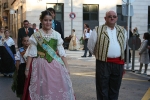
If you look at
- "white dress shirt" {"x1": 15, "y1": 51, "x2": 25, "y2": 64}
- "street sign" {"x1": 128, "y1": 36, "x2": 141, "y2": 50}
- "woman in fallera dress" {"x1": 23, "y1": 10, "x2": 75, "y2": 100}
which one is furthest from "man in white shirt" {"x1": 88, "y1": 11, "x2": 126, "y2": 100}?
"street sign" {"x1": 128, "y1": 36, "x2": 141, "y2": 50}

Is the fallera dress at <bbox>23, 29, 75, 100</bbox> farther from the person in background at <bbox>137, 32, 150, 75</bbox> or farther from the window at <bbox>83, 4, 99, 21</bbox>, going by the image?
the window at <bbox>83, 4, 99, 21</bbox>

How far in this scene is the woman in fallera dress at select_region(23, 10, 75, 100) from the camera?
5074 mm

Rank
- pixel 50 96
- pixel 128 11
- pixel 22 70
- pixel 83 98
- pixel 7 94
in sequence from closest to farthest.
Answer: pixel 50 96
pixel 22 70
pixel 83 98
pixel 7 94
pixel 128 11

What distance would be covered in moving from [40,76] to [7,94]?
3308 mm

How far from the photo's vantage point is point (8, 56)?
1181 cm

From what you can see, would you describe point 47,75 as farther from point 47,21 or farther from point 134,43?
point 134,43

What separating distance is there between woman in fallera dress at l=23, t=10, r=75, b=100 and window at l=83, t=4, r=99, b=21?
2956 cm

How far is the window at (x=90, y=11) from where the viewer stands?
3472 centimetres

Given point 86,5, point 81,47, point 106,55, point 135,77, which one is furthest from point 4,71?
point 86,5

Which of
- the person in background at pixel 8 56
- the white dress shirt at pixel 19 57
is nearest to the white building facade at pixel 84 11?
the person in background at pixel 8 56

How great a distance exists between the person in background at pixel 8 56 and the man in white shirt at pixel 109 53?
6237 millimetres

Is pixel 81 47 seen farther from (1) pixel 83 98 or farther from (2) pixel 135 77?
(1) pixel 83 98

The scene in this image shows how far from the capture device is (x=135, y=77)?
11156 mm

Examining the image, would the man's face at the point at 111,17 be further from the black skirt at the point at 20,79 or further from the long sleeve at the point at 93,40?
the black skirt at the point at 20,79
